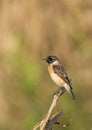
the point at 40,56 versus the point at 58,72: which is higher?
the point at 58,72

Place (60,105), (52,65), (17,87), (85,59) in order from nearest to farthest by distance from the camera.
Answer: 1. (52,65)
2. (60,105)
3. (17,87)
4. (85,59)

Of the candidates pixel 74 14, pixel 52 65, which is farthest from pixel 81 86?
pixel 52 65

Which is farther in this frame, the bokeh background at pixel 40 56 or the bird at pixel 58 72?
the bokeh background at pixel 40 56

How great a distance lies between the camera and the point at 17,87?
1197 centimetres

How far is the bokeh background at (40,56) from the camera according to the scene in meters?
11.2

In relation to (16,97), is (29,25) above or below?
above

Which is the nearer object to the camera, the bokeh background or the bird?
the bird

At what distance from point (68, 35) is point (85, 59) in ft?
2.47

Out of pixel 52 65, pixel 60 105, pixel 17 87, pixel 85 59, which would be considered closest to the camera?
pixel 52 65

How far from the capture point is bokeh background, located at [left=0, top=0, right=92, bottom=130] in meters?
11.2

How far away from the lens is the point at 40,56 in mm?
12891

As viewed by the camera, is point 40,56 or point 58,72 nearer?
point 58,72

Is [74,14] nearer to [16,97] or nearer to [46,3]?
[46,3]

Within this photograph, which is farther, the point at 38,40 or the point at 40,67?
the point at 38,40
